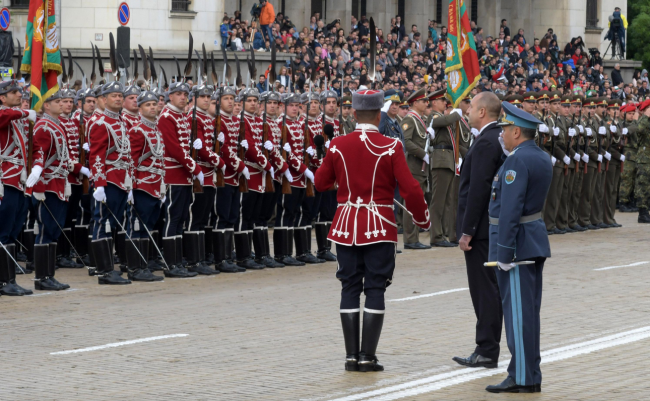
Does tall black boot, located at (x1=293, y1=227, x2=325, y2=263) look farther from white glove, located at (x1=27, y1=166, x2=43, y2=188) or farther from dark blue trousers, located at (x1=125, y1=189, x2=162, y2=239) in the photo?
white glove, located at (x1=27, y1=166, x2=43, y2=188)

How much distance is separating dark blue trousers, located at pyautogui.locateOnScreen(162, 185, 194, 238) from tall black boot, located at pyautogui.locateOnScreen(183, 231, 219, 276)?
0.80 feet

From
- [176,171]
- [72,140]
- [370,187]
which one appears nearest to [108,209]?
[176,171]

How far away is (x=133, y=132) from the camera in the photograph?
532 inches

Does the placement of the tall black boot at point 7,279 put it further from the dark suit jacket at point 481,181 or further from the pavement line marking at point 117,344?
the dark suit jacket at point 481,181

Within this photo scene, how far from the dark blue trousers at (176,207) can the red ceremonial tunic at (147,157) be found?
1.01 feet

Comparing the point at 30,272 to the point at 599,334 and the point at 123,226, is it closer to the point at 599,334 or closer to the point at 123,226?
the point at 123,226

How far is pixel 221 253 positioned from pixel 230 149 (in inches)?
49.5

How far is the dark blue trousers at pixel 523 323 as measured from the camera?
788cm

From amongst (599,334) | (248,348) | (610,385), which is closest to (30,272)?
(248,348)

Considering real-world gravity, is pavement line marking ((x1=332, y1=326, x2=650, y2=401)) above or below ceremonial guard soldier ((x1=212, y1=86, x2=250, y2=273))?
below

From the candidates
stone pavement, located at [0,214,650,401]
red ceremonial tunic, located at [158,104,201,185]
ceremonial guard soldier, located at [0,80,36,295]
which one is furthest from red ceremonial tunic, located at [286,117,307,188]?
ceremonial guard soldier, located at [0,80,36,295]

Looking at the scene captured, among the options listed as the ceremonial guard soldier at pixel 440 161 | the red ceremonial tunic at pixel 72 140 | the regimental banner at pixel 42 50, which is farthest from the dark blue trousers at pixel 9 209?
the ceremonial guard soldier at pixel 440 161

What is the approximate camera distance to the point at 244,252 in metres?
15.0

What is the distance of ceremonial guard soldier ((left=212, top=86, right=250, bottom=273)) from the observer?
47.6 feet
